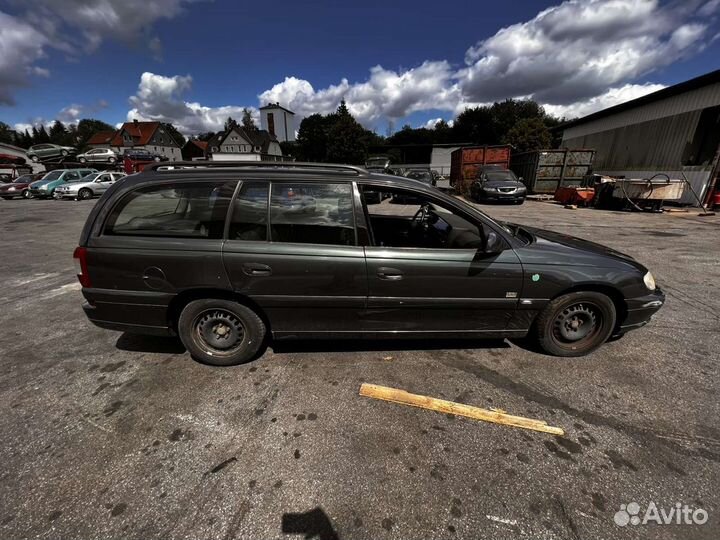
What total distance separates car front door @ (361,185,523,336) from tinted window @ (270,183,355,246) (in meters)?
0.19

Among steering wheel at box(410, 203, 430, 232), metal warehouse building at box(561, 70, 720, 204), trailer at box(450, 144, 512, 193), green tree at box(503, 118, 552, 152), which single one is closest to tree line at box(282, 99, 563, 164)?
green tree at box(503, 118, 552, 152)

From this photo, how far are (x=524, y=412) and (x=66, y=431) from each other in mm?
3184

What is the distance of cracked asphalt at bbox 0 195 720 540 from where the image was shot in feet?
5.33

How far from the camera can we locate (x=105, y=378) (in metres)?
2.73

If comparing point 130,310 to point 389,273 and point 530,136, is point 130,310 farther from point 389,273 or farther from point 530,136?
point 530,136

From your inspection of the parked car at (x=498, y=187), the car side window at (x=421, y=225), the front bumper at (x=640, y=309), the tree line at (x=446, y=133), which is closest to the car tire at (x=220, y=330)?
the car side window at (x=421, y=225)

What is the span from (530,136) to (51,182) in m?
46.0

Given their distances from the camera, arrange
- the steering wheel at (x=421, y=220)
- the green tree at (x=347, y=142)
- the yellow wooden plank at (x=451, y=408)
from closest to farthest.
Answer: the yellow wooden plank at (x=451, y=408) < the steering wheel at (x=421, y=220) < the green tree at (x=347, y=142)

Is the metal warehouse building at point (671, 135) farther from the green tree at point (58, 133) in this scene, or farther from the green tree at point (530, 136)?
the green tree at point (58, 133)

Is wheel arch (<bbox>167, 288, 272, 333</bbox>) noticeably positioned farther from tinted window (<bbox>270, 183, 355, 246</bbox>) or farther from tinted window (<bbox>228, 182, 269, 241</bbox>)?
tinted window (<bbox>270, 183, 355, 246</bbox>)

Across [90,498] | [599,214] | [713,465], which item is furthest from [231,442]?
[599,214]

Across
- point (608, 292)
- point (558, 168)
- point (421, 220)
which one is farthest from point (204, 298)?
point (558, 168)

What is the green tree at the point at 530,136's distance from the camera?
1538 inches

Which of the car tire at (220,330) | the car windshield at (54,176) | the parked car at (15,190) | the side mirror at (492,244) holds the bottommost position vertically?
the parked car at (15,190)
